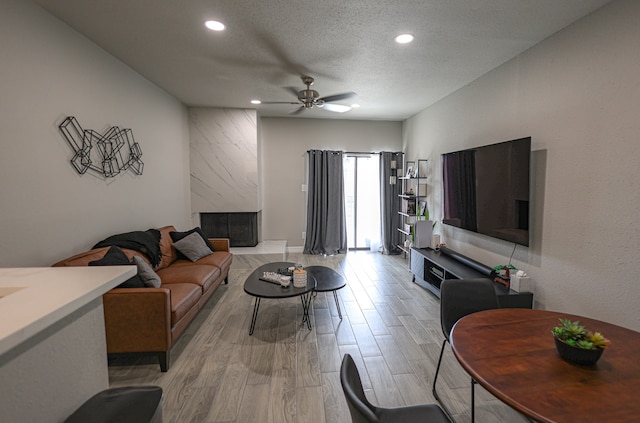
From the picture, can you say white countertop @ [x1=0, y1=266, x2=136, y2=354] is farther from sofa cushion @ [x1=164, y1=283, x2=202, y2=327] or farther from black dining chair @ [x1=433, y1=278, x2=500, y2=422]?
black dining chair @ [x1=433, y1=278, x2=500, y2=422]

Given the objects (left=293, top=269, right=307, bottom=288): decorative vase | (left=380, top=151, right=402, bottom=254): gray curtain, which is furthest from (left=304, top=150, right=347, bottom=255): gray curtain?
(left=293, top=269, right=307, bottom=288): decorative vase

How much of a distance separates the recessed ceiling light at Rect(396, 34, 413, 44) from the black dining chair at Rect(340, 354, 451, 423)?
8.50ft

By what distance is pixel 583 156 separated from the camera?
7.42 feet

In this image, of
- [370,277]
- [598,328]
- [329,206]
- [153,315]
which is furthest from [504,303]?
[329,206]

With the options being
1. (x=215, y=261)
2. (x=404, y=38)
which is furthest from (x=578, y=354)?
(x=215, y=261)

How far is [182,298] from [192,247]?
134cm

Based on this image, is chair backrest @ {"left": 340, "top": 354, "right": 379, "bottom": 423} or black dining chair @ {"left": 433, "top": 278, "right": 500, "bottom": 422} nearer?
chair backrest @ {"left": 340, "top": 354, "right": 379, "bottom": 423}

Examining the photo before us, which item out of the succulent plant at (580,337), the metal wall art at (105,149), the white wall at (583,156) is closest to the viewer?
the succulent plant at (580,337)

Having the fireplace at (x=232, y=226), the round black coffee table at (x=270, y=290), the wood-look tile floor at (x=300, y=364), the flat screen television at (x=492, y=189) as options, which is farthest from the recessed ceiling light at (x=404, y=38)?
the fireplace at (x=232, y=226)

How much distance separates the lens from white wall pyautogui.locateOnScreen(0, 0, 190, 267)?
1926mm

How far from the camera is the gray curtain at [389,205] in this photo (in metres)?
5.77

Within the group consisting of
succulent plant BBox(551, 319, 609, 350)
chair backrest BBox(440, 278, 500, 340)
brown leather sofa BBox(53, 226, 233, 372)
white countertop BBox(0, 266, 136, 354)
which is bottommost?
brown leather sofa BBox(53, 226, 233, 372)

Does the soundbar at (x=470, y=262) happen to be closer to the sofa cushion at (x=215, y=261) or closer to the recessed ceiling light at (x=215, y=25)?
the sofa cushion at (x=215, y=261)

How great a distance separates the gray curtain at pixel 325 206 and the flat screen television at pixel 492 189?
7.32ft
